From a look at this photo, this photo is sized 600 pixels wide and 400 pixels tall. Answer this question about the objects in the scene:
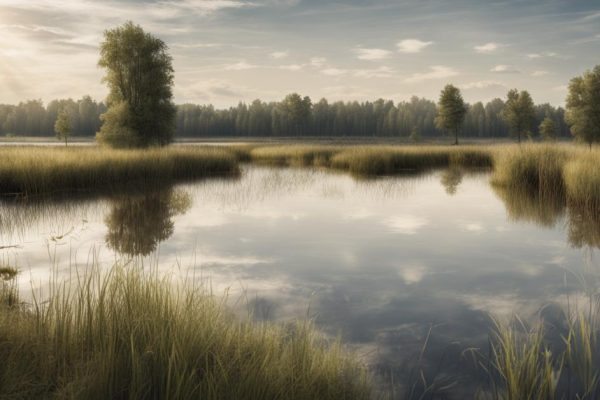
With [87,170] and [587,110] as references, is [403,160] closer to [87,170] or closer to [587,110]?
[87,170]

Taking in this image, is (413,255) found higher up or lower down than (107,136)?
lower down

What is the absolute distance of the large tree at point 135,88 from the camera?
33.5 meters

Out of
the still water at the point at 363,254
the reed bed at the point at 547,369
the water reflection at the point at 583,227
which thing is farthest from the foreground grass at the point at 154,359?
the water reflection at the point at 583,227

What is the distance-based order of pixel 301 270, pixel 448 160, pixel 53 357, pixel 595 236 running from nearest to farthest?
pixel 53 357 < pixel 301 270 < pixel 595 236 < pixel 448 160

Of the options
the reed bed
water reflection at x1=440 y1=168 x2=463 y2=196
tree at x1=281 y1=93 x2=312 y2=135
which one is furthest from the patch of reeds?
tree at x1=281 y1=93 x2=312 y2=135

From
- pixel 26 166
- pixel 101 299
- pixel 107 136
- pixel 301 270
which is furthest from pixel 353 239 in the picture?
pixel 107 136

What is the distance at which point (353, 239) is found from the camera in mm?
9328

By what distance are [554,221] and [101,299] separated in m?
10.3

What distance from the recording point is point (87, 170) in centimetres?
1692

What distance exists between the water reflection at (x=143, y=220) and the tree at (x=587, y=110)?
4673cm

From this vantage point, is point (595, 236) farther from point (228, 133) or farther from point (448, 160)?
point (228, 133)

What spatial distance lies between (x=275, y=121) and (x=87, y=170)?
110m

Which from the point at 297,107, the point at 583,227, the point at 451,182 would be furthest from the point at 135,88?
the point at 297,107

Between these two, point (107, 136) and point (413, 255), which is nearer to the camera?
point (413, 255)
